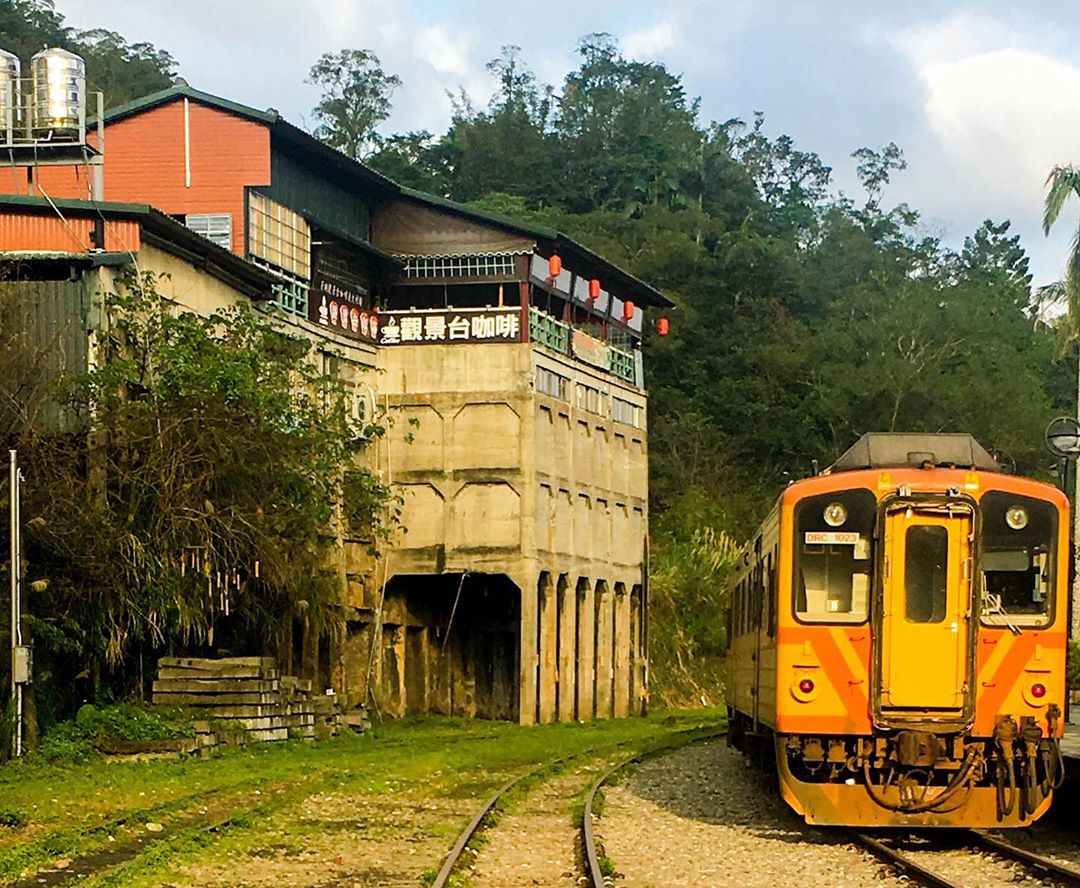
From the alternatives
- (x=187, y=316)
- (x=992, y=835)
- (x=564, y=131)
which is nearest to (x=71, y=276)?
(x=187, y=316)

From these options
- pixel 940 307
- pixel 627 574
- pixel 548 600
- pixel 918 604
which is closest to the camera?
pixel 918 604

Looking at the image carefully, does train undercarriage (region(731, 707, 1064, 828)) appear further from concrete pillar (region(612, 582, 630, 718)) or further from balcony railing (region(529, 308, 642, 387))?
concrete pillar (region(612, 582, 630, 718))

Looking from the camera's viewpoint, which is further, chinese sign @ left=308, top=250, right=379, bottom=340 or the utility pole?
chinese sign @ left=308, top=250, right=379, bottom=340

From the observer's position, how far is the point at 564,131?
8419cm

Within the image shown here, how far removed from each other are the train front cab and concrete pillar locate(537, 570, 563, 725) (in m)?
25.8

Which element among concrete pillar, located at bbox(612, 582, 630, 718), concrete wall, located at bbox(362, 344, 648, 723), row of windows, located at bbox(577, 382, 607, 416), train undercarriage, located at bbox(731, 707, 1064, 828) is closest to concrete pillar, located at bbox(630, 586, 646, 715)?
concrete pillar, located at bbox(612, 582, 630, 718)

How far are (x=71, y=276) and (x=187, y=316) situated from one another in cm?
183

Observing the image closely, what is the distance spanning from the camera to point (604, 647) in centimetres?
4603

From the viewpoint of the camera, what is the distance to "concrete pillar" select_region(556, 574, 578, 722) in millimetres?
42719

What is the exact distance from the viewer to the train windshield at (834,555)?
50.7ft

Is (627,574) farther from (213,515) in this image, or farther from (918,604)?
(918,604)

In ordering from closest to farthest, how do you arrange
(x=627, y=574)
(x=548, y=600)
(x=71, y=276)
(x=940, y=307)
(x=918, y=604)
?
1. (x=918, y=604)
2. (x=71, y=276)
3. (x=548, y=600)
4. (x=627, y=574)
5. (x=940, y=307)

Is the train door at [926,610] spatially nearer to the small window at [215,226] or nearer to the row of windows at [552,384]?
the small window at [215,226]

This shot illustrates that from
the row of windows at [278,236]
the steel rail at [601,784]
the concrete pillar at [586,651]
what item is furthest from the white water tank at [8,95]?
A: the concrete pillar at [586,651]
